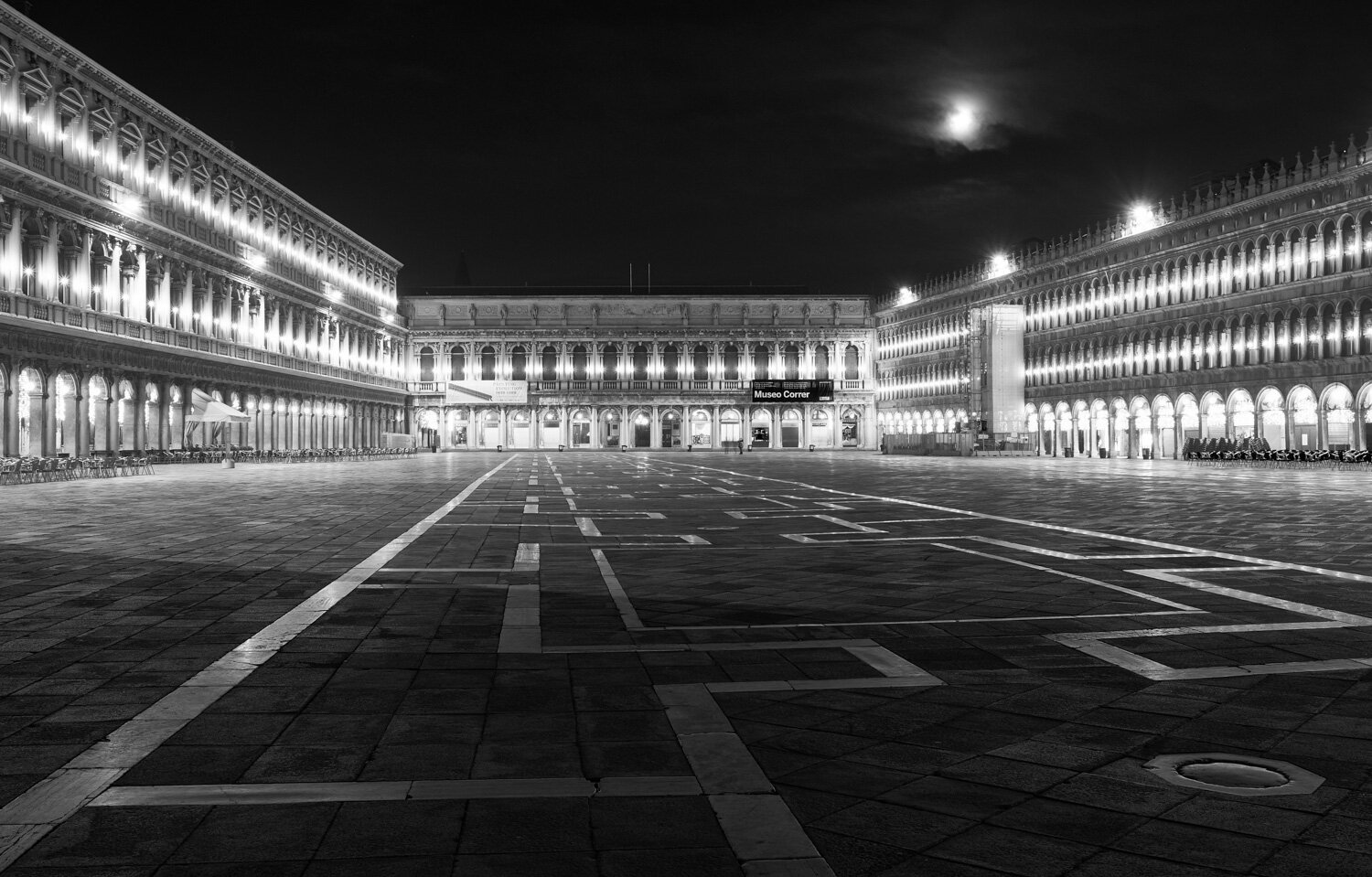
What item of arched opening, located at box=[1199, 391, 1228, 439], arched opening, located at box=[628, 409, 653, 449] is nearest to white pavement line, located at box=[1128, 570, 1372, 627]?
arched opening, located at box=[1199, 391, 1228, 439]

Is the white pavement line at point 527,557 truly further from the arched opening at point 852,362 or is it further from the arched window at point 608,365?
the arched opening at point 852,362

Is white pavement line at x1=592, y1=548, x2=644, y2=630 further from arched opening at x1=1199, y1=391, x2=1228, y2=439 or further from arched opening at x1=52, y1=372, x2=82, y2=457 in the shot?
arched opening at x1=1199, y1=391, x2=1228, y2=439

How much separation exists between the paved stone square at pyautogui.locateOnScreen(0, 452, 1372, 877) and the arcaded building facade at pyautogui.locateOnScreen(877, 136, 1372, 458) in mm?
44994

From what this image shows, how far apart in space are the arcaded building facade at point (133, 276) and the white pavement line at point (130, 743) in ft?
107

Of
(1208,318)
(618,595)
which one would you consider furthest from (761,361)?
(618,595)

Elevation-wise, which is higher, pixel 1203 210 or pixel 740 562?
pixel 1203 210

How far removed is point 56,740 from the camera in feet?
14.6

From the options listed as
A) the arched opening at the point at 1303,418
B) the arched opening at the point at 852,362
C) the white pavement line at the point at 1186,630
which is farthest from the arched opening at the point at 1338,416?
the arched opening at the point at 852,362

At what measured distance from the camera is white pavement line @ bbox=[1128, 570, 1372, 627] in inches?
295

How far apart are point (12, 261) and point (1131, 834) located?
39621 millimetres

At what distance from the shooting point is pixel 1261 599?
27.5 ft

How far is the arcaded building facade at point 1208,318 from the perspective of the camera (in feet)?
163

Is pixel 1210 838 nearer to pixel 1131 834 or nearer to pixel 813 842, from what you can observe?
pixel 1131 834

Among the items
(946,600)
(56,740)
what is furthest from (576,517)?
(56,740)
